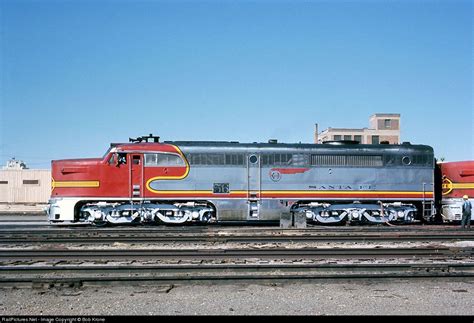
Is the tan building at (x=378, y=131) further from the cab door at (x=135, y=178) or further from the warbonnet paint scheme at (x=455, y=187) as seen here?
the cab door at (x=135, y=178)

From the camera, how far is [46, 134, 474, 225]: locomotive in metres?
19.7

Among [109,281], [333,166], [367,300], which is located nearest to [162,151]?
[333,166]

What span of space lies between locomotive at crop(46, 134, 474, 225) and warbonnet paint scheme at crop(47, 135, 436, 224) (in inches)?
1.7

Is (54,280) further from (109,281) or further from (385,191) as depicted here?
(385,191)

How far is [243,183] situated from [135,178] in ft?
15.5


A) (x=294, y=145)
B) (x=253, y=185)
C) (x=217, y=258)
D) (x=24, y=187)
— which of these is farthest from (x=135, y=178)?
(x=24, y=187)

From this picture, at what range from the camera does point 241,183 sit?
20.0 meters

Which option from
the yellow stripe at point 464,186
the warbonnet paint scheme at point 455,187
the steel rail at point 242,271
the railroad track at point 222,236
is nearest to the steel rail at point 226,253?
the steel rail at point 242,271

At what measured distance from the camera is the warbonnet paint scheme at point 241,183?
776 inches

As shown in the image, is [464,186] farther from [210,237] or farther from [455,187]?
[210,237]

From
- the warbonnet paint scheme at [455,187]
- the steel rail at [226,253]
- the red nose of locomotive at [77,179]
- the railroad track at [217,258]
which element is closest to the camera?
the railroad track at [217,258]

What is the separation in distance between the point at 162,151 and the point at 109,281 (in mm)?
11738

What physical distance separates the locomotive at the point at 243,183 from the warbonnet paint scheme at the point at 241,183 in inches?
1.7

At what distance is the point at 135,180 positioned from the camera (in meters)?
19.8
